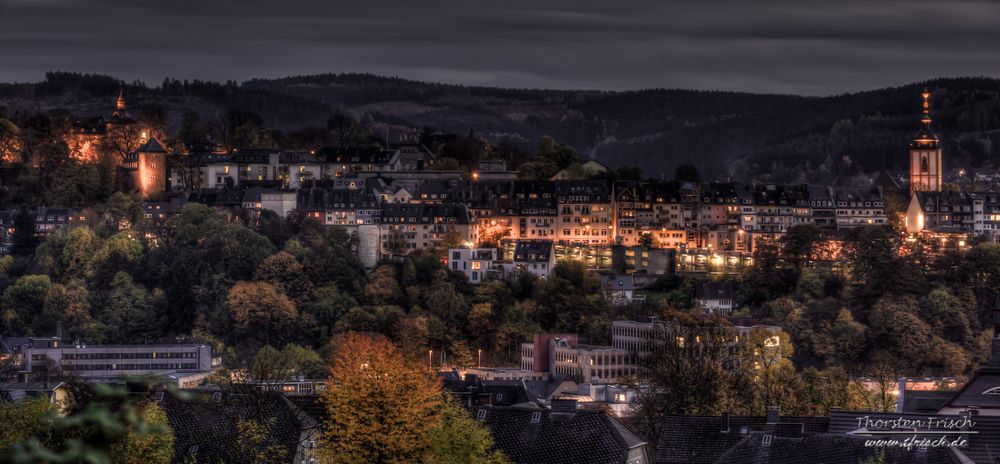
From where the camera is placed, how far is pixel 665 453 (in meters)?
34.4

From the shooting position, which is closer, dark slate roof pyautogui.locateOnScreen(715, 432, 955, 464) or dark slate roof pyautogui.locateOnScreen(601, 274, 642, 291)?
dark slate roof pyautogui.locateOnScreen(715, 432, 955, 464)

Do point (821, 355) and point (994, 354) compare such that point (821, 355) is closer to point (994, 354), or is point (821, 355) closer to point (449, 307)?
point (449, 307)

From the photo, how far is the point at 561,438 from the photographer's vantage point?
3697 centimetres

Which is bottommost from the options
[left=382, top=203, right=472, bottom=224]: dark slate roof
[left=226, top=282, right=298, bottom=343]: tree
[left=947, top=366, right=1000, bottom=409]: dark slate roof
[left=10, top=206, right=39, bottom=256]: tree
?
[left=226, top=282, right=298, bottom=343]: tree

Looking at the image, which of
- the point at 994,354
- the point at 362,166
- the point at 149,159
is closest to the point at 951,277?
the point at 362,166

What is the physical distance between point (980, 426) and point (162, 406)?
708 inches

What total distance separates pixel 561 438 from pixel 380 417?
12.5 ft

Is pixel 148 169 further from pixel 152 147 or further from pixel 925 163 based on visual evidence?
pixel 925 163

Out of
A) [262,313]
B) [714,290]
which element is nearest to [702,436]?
[262,313]

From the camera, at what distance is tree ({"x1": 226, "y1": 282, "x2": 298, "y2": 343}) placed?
310 ft

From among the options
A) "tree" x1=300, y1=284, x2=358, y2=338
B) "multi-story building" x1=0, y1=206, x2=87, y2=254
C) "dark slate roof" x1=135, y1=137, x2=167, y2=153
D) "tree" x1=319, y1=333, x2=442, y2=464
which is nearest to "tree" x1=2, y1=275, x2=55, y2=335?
"multi-story building" x1=0, y1=206, x2=87, y2=254

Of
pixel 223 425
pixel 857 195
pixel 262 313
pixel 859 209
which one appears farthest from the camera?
pixel 857 195

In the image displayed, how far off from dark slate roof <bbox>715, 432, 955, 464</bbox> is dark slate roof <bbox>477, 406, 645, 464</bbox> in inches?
146

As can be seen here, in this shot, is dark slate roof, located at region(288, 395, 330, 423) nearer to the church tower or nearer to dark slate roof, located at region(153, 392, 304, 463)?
dark slate roof, located at region(153, 392, 304, 463)
